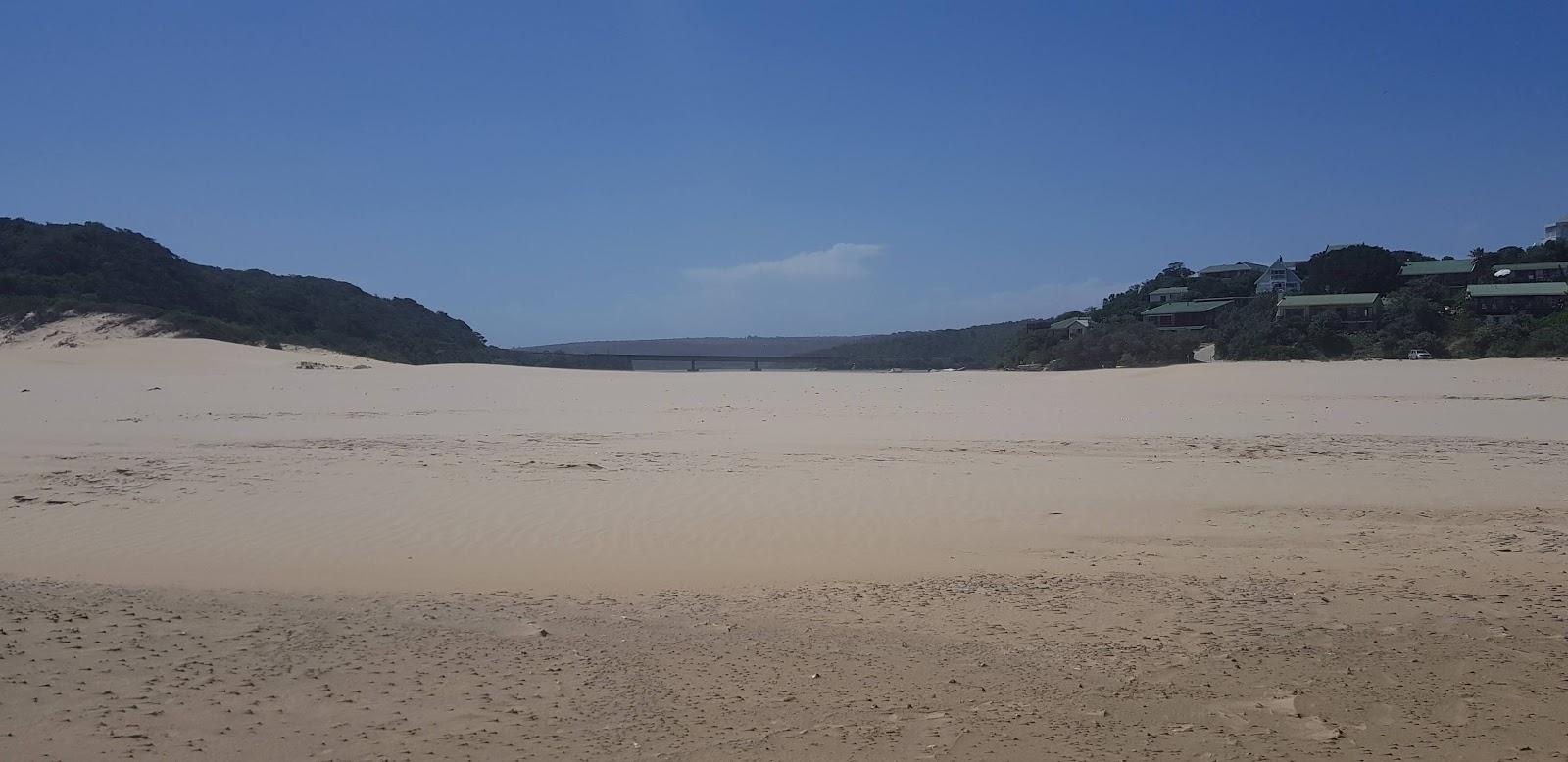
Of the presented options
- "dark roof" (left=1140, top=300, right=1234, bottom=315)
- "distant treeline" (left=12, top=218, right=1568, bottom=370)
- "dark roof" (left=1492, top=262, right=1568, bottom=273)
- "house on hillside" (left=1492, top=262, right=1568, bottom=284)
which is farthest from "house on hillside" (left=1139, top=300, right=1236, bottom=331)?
"dark roof" (left=1492, top=262, right=1568, bottom=273)

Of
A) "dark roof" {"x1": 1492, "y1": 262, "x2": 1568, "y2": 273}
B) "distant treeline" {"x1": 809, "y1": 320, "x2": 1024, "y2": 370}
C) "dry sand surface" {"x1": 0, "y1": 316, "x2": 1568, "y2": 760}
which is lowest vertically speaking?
"dry sand surface" {"x1": 0, "y1": 316, "x2": 1568, "y2": 760}

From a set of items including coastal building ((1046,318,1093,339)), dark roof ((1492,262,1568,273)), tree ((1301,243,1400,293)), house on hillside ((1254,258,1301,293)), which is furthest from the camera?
house on hillside ((1254,258,1301,293))

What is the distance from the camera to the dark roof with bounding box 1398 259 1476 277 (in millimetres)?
56500

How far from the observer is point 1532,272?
5469 cm

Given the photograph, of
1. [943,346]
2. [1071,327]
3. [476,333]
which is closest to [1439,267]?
[1071,327]

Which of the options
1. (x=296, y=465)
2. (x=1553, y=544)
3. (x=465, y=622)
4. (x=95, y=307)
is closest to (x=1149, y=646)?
(x=465, y=622)

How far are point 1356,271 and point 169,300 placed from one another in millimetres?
61205

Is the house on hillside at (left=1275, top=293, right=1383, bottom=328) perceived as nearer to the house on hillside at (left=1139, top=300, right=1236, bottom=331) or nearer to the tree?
the house on hillside at (left=1139, top=300, right=1236, bottom=331)

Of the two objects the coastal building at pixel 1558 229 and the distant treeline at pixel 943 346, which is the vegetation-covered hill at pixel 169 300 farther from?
the coastal building at pixel 1558 229

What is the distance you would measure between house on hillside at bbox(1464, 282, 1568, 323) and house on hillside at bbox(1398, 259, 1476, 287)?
909 centimetres

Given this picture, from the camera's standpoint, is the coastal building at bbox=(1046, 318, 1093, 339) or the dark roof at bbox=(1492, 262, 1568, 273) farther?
the coastal building at bbox=(1046, 318, 1093, 339)

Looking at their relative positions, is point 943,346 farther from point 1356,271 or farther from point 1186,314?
point 1356,271

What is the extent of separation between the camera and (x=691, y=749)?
386cm

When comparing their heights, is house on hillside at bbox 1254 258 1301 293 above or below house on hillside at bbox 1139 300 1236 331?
above
